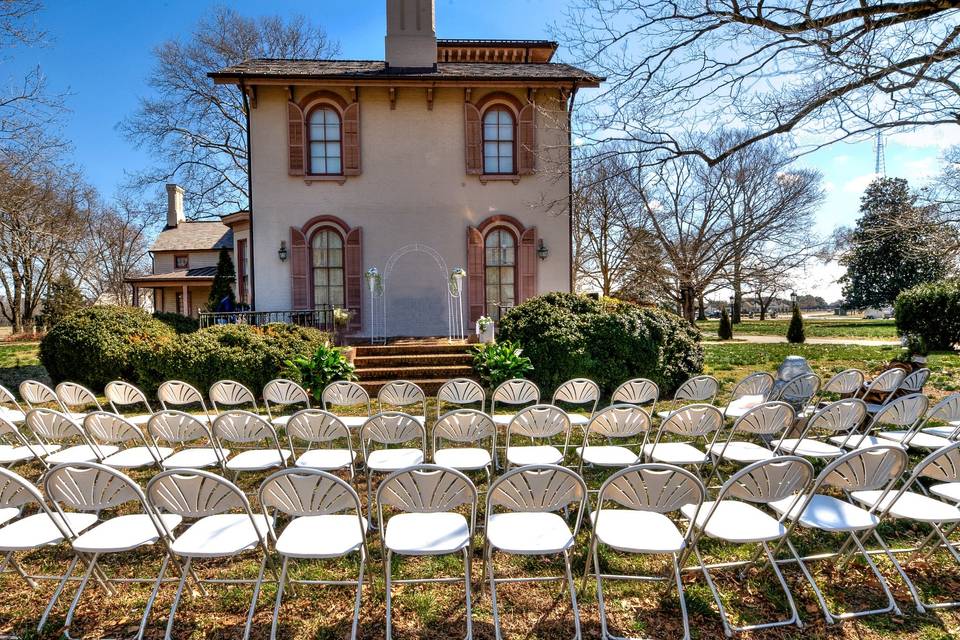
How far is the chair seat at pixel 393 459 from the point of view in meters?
4.11

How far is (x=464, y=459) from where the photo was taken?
4258 mm

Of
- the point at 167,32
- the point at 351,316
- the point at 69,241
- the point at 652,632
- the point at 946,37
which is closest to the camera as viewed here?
the point at 652,632

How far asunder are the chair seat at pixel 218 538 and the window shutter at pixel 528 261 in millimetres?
11474

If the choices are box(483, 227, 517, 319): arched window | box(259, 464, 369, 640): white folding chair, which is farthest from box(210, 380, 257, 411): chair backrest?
box(483, 227, 517, 319): arched window

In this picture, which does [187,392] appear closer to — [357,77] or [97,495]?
[97,495]

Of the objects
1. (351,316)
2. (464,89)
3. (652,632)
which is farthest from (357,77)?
(652,632)

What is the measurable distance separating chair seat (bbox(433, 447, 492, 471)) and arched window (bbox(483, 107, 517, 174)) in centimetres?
1106

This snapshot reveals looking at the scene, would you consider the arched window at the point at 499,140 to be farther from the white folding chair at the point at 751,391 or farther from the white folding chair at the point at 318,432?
the white folding chair at the point at 318,432

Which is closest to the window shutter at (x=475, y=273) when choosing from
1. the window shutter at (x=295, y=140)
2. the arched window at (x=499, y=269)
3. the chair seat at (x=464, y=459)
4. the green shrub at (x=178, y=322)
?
the arched window at (x=499, y=269)

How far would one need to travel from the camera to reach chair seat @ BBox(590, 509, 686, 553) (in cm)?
272

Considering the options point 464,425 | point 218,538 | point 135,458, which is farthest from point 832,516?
point 135,458

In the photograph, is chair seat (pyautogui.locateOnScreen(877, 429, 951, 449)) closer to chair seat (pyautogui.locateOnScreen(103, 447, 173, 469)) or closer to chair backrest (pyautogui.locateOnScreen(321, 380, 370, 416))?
chair backrest (pyautogui.locateOnScreen(321, 380, 370, 416))

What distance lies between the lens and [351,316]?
13.8 m

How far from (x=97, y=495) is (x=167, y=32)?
76.9 ft
